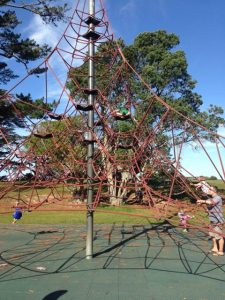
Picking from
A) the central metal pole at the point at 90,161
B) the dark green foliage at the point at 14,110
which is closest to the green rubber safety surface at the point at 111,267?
the central metal pole at the point at 90,161

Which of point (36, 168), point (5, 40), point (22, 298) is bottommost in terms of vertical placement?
point (22, 298)

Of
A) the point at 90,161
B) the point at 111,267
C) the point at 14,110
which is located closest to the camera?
the point at 111,267

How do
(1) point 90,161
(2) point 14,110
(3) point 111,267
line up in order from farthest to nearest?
(2) point 14,110
(1) point 90,161
(3) point 111,267

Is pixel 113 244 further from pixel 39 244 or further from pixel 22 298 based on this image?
pixel 22 298

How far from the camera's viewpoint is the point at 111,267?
6.73m

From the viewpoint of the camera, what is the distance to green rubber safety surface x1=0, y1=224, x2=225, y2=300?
5.36 meters

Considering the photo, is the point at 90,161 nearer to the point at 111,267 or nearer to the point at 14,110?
the point at 111,267

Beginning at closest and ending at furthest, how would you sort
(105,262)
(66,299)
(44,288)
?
(66,299) < (44,288) < (105,262)

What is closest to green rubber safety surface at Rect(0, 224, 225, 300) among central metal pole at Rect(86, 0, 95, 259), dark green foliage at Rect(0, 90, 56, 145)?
central metal pole at Rect(86, 0, 95, 259)

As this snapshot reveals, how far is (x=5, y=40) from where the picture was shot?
2072 cm

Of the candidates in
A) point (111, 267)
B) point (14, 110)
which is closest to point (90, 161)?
point (111, 267)

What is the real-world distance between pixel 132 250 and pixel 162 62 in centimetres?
1868

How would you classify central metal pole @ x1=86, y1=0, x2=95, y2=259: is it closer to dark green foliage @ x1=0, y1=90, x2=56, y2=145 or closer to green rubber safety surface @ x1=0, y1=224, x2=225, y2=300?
green rubber safety surface @ x1=0, y1=224, x2=225, y2=300

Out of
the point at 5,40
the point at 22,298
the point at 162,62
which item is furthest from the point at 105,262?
the point at 162,62
